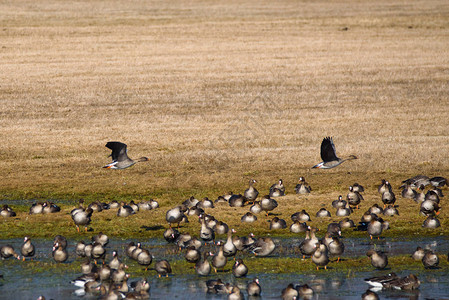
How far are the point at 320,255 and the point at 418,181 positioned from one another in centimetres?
930

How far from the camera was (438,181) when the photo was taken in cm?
2506

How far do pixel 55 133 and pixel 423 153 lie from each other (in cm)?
1662

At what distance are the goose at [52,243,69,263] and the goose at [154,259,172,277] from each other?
7.57 feet

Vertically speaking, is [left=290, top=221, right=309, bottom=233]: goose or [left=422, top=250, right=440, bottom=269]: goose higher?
[left=422, top=250, right=440, bottom=269]: goose

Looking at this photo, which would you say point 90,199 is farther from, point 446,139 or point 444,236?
point 446,139

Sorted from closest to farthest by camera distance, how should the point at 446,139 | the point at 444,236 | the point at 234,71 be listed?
the point at 444,236 → the point at 446,139 → the point at 234,71

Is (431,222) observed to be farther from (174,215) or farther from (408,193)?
(174,215)

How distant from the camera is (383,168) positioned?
28000 mm

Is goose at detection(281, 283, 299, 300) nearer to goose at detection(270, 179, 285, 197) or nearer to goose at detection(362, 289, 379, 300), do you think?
goose at detection(362, 289, 379, 300)

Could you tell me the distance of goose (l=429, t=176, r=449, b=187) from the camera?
25000mm

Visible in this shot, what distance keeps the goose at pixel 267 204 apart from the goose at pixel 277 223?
1403 millimetres

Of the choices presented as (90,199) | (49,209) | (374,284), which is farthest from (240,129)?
(374,284)

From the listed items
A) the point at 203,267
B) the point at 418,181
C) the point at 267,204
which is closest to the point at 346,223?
the point at 267,204

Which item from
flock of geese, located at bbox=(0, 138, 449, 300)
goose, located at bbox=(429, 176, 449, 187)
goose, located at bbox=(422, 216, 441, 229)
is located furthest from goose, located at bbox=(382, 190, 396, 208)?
goose, located at bbox=(429, 176, 449, 187)
